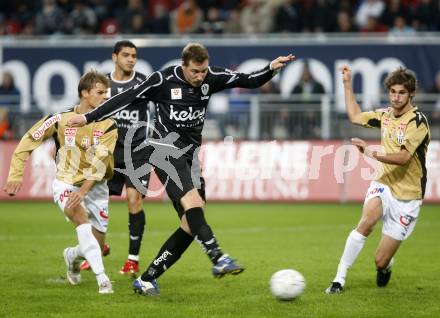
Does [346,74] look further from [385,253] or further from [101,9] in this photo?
[101,9]

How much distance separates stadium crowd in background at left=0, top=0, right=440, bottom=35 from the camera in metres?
21.5

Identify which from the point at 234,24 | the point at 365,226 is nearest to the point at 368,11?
the point at 234,24

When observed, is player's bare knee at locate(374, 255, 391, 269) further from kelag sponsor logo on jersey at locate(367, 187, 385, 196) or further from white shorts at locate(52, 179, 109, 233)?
white shorts at locate(52, 179, 109, 233)

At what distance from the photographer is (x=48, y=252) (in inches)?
475

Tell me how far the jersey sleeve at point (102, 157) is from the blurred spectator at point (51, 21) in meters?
14.7

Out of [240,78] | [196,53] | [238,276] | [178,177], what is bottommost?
[238,276]

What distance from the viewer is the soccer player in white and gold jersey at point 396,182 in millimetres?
8781

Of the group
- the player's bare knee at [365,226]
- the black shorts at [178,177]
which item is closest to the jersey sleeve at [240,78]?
the black shorts at [178,177]

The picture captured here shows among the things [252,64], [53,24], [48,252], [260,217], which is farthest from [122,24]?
[48,252]

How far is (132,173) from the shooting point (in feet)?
34.8

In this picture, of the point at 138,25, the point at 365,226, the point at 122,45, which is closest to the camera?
the point at 365,226

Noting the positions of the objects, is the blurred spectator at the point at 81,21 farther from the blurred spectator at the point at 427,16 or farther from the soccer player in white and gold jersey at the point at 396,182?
the soccer player in white and gold jersey at the point at 396,182

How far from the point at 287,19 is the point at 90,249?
46.4 ft

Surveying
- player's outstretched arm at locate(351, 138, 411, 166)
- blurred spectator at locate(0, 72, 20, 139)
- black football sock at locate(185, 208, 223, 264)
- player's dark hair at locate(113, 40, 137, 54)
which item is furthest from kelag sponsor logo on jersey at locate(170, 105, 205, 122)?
blurred spectator at locate(0, 72, 20, 139)
